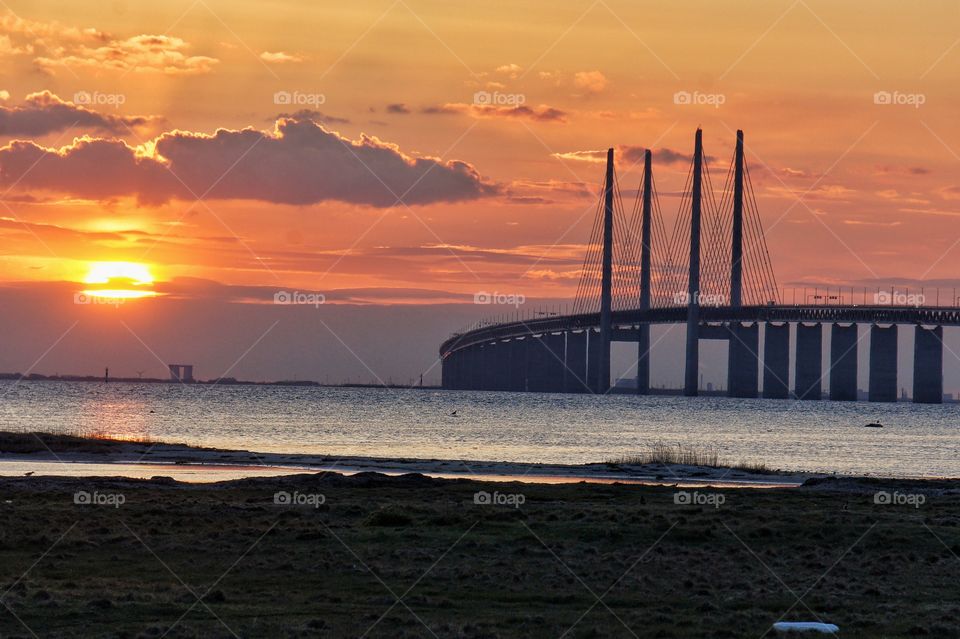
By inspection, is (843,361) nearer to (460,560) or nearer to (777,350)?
(777,350)

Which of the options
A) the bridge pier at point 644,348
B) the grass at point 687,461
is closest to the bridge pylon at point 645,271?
the bridge pier at point 644,348

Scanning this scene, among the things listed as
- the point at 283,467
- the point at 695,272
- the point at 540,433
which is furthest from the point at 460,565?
the point at 695,272

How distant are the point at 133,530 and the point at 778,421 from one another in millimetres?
101326

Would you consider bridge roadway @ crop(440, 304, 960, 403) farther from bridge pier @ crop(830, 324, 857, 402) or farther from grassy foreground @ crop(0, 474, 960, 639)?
grassy foreground @ crop(0, 474, 960, 639)

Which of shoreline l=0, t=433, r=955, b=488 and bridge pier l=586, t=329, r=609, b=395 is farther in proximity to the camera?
bridge pier l=586, t=329, r=609, b=395

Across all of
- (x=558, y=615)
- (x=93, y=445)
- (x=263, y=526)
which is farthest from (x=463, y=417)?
(x=558, y=615)

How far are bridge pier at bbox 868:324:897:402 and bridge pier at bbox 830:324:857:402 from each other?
2742 mm

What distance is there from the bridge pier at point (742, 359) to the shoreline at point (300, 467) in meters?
126

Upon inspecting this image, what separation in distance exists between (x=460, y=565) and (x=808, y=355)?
167m

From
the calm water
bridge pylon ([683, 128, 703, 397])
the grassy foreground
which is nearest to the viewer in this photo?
the grassy foreground

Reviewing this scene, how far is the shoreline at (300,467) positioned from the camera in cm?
4428

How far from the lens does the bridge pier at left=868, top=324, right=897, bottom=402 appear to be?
17986 centimetres

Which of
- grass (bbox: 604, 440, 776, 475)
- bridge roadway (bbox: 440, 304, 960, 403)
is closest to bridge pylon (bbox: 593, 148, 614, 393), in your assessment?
bridge roadway (bbox: 440, 304, 960, 403)

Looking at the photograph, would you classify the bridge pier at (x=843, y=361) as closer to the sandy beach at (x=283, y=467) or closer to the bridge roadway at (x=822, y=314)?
the bridge roadway at (x=822, y=314)
